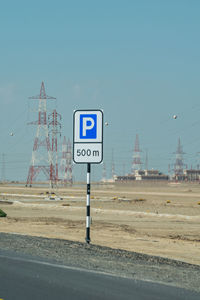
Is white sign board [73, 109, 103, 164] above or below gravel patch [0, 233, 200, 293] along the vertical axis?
above

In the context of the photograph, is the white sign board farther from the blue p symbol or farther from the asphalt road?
the asphalt road

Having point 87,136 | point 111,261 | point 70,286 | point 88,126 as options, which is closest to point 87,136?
point 87,136

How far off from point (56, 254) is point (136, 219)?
2160cm

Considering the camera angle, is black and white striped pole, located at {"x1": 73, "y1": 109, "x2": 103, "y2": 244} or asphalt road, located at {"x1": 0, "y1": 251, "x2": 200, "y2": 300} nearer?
asphalt road, located at {"x1": 0, "y1": 251, "x2": 200, "y2": 300}

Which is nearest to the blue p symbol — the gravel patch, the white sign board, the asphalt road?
the white sign board

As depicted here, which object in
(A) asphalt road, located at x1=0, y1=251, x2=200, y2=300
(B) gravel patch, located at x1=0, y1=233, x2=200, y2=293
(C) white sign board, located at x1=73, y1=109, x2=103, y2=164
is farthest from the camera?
(C) white sign board, located at x1=73, y1=109, x2=103, y2=164

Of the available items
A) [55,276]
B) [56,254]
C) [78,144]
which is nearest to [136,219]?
[78,144]

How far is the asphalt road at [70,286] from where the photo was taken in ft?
27.4

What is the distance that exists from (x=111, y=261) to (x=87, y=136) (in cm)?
426

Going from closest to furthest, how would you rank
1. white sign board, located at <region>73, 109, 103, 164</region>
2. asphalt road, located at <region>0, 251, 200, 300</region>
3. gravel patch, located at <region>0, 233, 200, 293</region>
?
asphalt road, located at <region>0, 251, 200, 300</region> → gravel patch, located at <region>0, 233, 200, 293</region> → white sign board, located at <region>73, 109, 103, 164</region>

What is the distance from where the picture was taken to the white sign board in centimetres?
1538

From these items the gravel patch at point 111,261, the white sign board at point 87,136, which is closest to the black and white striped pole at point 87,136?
the white sign board at point 87,136

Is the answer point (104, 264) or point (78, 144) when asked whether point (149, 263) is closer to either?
point (104, 264)

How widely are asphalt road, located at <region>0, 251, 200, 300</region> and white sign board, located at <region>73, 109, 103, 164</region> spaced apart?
15.9ft
